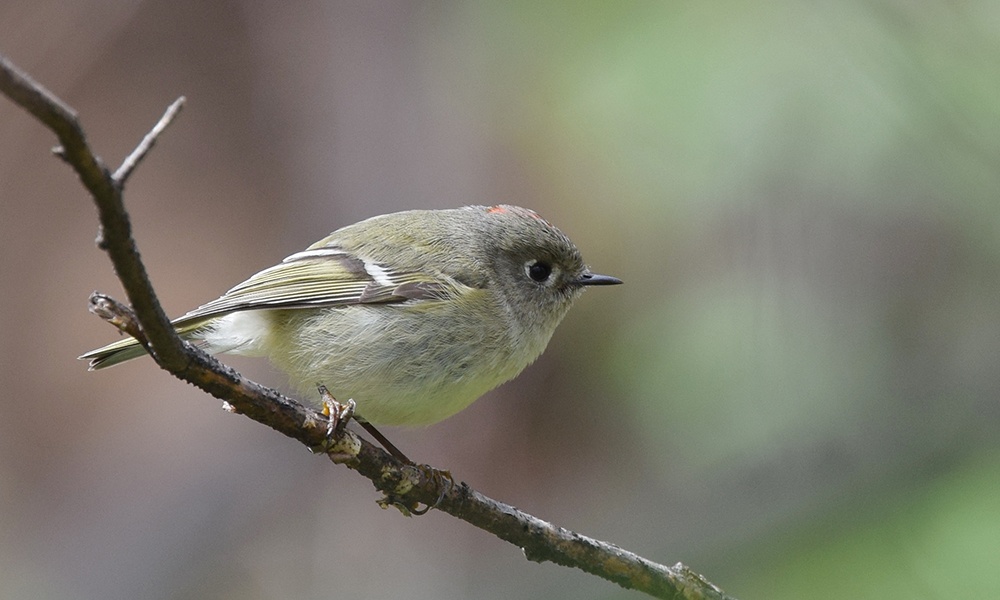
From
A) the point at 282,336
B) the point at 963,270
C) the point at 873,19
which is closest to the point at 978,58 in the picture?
the point at 873,19

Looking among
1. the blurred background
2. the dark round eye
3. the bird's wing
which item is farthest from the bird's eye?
the blurred background

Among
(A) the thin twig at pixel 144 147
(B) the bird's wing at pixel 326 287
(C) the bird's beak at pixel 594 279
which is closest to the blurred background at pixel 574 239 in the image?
(C) the bird's beak at pixel 594 279

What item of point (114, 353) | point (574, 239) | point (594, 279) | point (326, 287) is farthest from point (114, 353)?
point (574, 239)

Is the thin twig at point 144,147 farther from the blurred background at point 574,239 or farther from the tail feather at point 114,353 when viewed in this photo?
the blurred background at point 574,239

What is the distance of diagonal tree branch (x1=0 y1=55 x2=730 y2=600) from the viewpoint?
46.8 inches

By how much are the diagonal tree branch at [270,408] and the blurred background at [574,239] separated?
0.21 metres

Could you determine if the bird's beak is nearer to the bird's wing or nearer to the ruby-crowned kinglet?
the ruby-crowned kinglet

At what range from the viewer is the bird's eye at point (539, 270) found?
3219mm

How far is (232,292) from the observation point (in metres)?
2.79

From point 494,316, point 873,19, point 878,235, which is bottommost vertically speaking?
point 494,316

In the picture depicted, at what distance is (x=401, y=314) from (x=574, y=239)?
6.72ft

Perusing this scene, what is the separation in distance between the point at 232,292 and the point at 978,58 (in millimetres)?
2423

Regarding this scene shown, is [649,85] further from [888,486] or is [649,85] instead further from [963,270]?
[888,486]

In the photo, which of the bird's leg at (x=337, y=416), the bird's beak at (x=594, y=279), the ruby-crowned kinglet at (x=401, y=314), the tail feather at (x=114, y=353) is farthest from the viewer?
Result: the bird's beak at (x=594, y=279)
